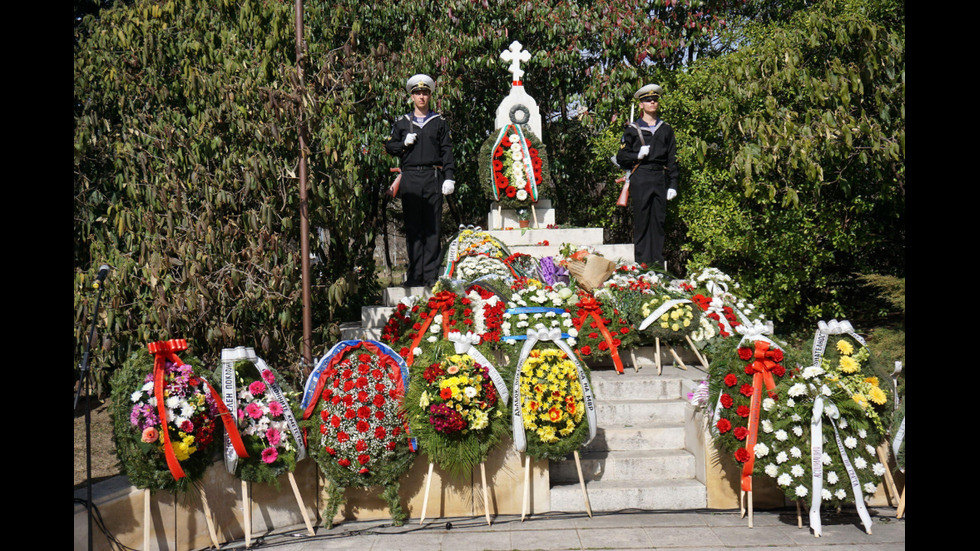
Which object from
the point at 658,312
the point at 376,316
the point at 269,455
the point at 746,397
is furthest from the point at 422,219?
the point at 746,397

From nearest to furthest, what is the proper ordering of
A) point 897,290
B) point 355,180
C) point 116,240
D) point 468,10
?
point 355,180
point 116,240
point 897,290
point 468,10

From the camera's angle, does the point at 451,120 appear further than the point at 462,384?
Yes


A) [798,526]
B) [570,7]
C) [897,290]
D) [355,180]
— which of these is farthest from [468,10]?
[798,526]

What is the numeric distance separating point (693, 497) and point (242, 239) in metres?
3.76

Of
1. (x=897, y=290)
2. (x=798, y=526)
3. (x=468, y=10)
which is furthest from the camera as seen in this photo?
(x=468, y=10)

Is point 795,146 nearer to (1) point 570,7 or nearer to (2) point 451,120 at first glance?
(1) point 570,7

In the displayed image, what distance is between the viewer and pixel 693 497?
182 inches

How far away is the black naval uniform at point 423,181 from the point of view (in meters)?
7.63

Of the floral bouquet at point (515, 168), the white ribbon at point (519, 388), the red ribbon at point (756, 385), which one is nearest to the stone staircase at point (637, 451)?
the white ribbon at point (519, 388)

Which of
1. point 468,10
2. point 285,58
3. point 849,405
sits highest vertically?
point 468,10

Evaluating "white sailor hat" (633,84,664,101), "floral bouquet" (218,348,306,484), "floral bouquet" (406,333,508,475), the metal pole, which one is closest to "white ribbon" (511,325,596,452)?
"floral bouquet" (406,333,508,475)

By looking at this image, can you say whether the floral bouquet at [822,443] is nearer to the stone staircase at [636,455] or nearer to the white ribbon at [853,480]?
the white ribbon at [853,480]

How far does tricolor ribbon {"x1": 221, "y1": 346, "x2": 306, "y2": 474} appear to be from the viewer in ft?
13.4

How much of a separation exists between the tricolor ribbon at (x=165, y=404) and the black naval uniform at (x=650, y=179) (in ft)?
18.1
